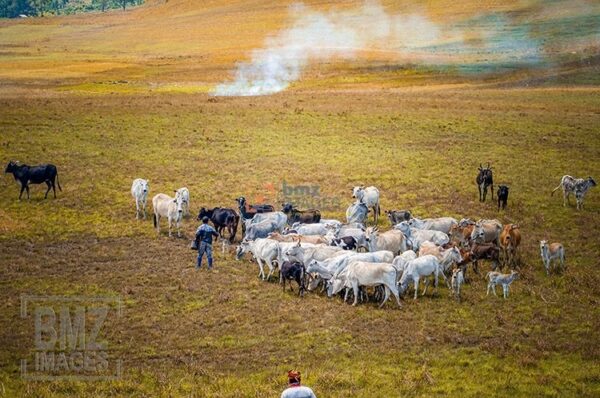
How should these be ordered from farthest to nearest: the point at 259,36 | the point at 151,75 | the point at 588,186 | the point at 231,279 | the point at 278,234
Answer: the point at 259,36 → the point at 151,75 → the point at 588,186 → the point at 278,234 → the point at 231,279

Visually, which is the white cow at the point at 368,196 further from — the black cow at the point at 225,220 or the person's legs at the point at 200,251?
the person's legs at the point at 200,251

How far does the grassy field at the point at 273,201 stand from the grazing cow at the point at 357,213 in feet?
8.44

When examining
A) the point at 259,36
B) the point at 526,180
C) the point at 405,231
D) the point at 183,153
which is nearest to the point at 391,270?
the point at 405,231

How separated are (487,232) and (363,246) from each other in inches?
183

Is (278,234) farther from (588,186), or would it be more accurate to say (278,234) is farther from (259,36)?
(259,36)

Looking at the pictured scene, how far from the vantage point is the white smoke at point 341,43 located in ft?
274

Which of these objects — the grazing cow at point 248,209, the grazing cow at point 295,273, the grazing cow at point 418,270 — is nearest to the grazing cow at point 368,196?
the grazing cow at point 248,209

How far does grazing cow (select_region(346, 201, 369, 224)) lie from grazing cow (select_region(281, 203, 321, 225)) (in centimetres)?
133

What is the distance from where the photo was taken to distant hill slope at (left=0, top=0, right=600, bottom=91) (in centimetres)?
8494

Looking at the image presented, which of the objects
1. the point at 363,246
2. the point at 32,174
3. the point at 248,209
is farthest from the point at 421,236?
the point at 32,174

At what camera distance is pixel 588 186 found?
98.1 ft

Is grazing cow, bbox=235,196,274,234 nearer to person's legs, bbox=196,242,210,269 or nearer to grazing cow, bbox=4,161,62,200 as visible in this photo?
person's legs, bbox=196,242,210,269

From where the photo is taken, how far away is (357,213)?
88.6ft

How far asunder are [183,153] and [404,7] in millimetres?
129278
